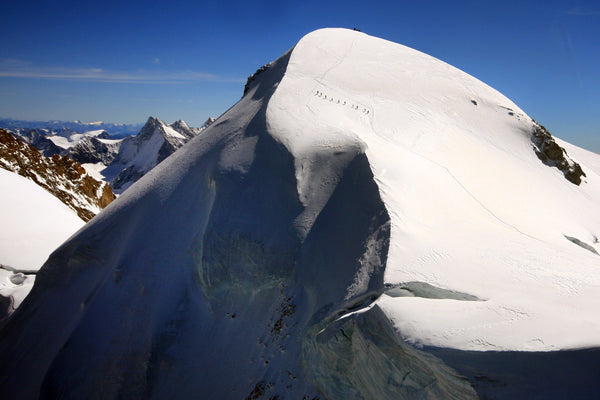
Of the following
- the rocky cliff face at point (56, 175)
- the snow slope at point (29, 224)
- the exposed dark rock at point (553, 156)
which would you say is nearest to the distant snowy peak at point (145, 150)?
the rocky cliff face at point (56, 175)

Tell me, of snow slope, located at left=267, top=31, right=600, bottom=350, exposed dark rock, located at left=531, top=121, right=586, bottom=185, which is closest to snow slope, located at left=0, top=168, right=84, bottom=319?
snow slope, located at left=267, top=31, right=600, bottom=350

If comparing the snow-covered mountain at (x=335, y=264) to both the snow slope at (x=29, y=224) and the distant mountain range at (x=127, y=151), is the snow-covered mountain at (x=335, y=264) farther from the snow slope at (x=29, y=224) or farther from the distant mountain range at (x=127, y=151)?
the distant mountain range at (x=127, y=151)

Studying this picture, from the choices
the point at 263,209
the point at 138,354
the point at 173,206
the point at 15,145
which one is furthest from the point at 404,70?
the point at 15,145

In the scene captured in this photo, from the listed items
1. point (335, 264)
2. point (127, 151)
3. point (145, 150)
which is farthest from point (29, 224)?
point (127, 151)

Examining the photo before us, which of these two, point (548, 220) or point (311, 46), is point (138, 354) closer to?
point (548, 220)

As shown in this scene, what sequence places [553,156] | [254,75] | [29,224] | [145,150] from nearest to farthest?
[553,156] < [254,75] < [29,224] < [145,150]

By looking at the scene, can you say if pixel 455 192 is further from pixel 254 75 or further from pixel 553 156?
pixel 254 75
